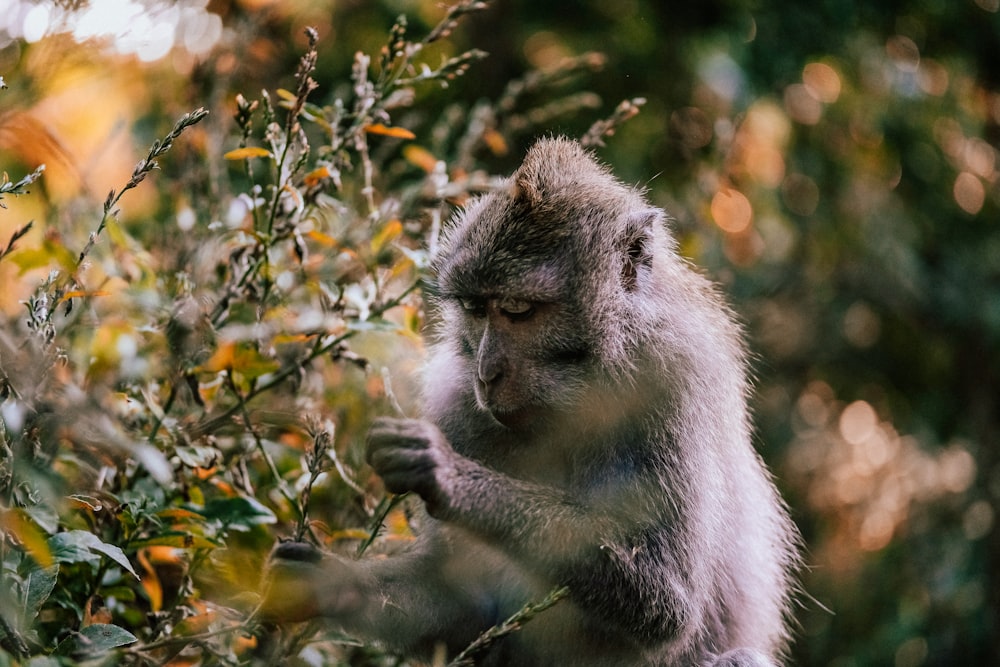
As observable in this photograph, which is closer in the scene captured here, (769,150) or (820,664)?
(820,664)

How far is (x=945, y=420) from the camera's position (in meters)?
8.65

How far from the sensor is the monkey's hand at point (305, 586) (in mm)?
2689

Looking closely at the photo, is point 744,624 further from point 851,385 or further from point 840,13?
point 851,385

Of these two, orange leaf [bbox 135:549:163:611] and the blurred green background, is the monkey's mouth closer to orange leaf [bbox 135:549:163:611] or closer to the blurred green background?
orange leaf [bbox 135:549:163:611]

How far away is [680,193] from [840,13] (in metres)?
1.55

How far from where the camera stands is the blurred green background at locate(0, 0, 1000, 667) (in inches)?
291

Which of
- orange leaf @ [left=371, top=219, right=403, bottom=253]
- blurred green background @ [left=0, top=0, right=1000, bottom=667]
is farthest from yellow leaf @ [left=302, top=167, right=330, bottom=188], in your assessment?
blurred green background @ [left=0, top=0, right=1000, bottom=667]

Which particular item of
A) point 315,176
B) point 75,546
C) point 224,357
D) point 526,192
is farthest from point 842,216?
point 75,546

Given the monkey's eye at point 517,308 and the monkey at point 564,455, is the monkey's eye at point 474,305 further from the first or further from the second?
the monkey's eye at point 517,308

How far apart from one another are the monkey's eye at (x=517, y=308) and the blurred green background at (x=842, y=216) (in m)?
3.36

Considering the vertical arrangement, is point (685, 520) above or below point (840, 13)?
above

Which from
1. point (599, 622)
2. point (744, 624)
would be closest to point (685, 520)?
point (599, 622)

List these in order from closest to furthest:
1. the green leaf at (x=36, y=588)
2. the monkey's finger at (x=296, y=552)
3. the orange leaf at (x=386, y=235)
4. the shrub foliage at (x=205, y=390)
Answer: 1. the green leaf at (x=36, y=588)
2. the shrub foliage at (x=205, y=390)
3. the monkey's finger at (x=296, y=552)
4. the orange leaf at (x=386, y=235)

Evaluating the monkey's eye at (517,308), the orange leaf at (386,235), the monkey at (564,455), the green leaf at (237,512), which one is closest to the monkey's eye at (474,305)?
the monkey at (564,455)
